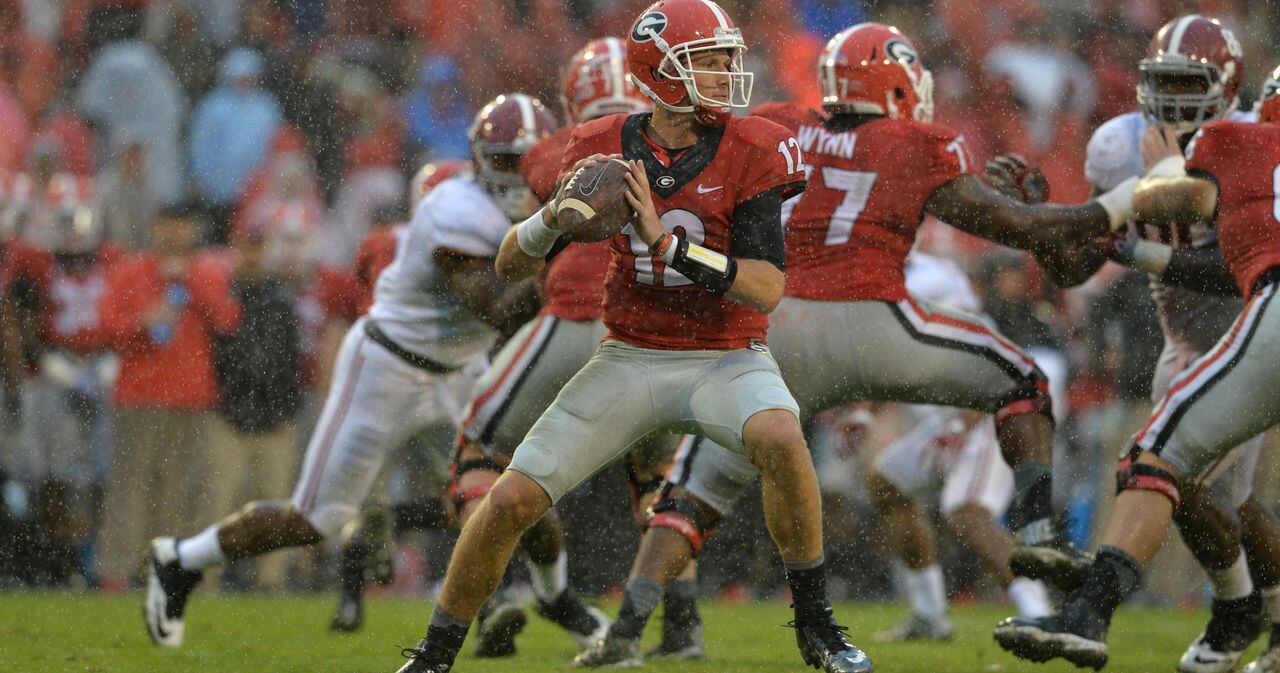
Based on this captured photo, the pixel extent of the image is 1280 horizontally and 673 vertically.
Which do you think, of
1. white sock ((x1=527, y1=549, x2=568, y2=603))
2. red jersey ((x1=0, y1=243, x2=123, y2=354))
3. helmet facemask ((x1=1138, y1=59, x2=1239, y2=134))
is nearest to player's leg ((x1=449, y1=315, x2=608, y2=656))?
white sock ((x1=527, y1=549, x2=568, y2=603))

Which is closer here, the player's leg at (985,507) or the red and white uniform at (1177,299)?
the red and white uniform at (1177,299)

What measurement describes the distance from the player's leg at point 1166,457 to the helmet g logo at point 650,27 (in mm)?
1814

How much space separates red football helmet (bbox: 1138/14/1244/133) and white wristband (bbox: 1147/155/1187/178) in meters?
0.35

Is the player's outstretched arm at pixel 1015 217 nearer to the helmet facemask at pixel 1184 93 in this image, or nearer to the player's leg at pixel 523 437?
the helmet facemask at pixel 1184 93

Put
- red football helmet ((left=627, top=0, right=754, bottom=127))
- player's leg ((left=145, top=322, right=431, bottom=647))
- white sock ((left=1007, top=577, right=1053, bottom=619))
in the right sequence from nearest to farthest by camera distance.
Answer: red football helmet ((left=627, top=0, right=754, bottom=127)) < player's leg ((left=145, top=322, right=431, bottom=647)) < white sock ((left=1007, top=577, right=1053, bottom=619))

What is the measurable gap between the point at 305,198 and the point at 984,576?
4.36m

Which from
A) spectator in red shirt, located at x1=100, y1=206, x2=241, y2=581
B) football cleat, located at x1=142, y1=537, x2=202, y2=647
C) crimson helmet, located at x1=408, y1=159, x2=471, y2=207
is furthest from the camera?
spectator in red shirt, located at x1=100, y1=206, x2=241, y2=581

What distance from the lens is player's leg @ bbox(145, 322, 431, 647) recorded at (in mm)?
6820

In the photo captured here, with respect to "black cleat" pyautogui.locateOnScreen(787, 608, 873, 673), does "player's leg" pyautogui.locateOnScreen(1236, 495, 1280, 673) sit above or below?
below

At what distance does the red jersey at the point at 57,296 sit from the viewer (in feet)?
30.1

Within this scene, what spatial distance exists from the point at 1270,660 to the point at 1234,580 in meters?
0.28

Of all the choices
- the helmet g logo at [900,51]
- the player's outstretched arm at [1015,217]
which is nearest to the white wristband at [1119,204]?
the player's outstretched arm at [1015,217]

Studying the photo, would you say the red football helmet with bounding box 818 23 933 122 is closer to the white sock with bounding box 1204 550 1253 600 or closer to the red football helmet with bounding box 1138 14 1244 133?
the red football helmet with bounding box 1138 14 1244 133

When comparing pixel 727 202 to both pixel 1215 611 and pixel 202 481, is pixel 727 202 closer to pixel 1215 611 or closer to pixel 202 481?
pixel 1215 611
